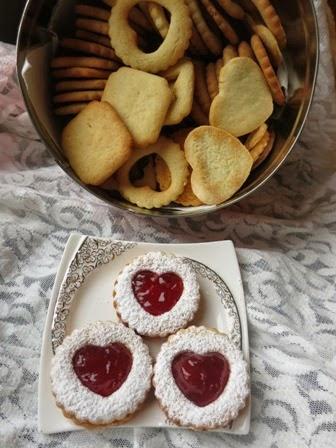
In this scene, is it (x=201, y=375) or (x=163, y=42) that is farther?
(x=163, y=42)

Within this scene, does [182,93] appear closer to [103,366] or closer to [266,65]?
[266,65]

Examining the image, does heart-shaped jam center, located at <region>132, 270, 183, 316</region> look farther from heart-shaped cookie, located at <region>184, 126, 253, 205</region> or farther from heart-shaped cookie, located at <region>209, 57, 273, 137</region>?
heart-shaped cookie, located at <region>209, 57, 273, 137</region>

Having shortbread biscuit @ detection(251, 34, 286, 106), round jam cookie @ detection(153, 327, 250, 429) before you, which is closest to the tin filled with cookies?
shortbread biscuit @ detection(251, 34, 286, 106)

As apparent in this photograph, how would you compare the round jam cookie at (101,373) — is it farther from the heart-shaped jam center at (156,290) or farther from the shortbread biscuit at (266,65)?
the shortbread biscuit at (266,65)

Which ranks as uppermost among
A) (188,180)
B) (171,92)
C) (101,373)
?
(171,92)

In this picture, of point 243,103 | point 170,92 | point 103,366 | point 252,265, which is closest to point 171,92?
point 170,92
